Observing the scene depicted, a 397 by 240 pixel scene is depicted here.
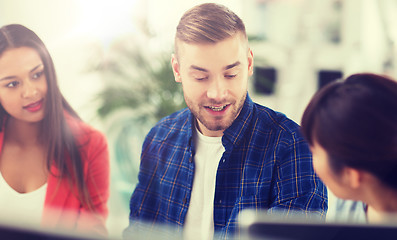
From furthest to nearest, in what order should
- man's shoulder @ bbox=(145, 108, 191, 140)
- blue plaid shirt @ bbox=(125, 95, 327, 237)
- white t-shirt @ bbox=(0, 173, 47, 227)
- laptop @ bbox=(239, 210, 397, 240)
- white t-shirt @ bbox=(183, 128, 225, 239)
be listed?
white t-shirt @ bbox=(0, 173, 47, 227)
man's shoulder @ bbox=(145, 108, 191, 140)
white t-shirt @ bbox=(183, 128, 225, 239)
blue plaid shirt @ bbox=(125, 95, 327, 237)
laptop @ bbox=(239, 210, 397, 240)

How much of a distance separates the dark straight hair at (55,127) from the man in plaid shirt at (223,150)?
37cm

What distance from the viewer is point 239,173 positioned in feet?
4.77

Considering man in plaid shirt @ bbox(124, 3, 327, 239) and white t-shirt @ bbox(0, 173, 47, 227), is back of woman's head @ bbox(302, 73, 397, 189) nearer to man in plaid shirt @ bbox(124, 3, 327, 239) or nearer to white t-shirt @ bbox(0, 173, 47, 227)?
man in plaid shirt @ bbox(124, 3, 327, 239)

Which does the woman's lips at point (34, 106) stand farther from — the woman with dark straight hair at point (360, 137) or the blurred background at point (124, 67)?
the woman with dark straight hair at point (360, 137)

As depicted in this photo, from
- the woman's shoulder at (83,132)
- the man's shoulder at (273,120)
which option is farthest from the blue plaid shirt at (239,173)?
the woman's shoulder at (83,132)

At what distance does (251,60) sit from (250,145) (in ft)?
0.95

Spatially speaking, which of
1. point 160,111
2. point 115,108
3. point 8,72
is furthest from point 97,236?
point 115,108

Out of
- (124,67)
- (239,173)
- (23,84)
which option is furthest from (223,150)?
(124,67)

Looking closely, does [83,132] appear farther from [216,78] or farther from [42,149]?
[216,78]

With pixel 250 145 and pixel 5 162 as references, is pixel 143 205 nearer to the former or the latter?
pixel 250 145

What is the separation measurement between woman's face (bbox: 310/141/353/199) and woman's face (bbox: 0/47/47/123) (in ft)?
3.54

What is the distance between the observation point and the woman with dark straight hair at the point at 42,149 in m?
1.67

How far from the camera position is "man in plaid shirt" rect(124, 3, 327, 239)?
1.38 meters

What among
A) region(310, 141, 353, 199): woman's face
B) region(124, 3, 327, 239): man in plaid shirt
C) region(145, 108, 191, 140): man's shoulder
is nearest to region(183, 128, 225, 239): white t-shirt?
region(124, 3, 327, 239): man in plaid shirt
